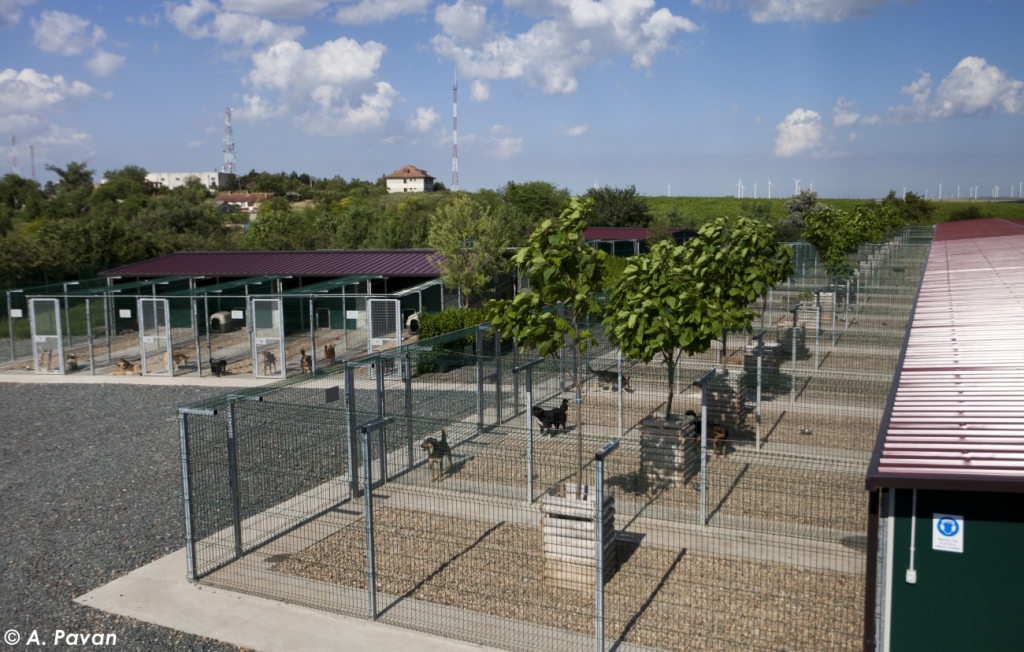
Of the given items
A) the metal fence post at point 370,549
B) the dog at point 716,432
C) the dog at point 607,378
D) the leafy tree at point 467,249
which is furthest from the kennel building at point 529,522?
the leafy tree at point 467,249

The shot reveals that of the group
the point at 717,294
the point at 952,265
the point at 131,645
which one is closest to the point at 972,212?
the point at 952,265

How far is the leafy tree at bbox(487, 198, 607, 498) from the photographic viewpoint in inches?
398

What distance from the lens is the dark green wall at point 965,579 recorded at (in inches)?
211

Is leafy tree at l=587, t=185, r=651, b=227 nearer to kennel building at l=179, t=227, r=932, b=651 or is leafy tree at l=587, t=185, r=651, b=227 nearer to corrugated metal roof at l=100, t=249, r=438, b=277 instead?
corrugated metal roof at l=100, t=249, r=438, b=277

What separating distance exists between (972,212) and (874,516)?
97471mm

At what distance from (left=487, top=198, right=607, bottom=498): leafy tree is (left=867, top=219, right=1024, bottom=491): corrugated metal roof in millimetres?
3646

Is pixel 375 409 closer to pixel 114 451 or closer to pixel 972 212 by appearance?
pixel 114 451

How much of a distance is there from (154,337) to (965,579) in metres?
23.0

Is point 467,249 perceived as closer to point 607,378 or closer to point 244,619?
point 607,378

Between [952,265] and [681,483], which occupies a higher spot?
[952,265]

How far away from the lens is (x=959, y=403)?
7230 millimetres

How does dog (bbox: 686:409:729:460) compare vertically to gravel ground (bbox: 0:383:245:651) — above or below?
above

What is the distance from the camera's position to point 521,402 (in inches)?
658

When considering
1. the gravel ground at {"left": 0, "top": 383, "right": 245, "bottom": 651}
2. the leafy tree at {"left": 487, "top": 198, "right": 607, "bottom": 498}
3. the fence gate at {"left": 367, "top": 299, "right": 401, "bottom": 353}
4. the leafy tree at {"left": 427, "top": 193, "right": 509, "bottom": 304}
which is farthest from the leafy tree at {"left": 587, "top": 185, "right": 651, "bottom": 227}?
the leafy tree at {"left": 487, "top": 198, "right": 607, "bottom": 498}
